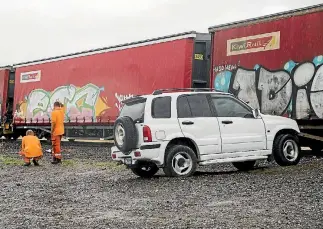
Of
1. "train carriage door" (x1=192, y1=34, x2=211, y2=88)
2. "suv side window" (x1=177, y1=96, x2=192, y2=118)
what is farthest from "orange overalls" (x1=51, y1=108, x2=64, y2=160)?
"suv side window" (x1=177, y1=96, x2=192, y2=118)

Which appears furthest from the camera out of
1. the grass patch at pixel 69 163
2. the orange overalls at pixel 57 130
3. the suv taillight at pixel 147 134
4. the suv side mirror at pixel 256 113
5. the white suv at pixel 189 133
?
the orange overalls at pixel 57 130

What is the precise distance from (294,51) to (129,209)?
7.84m

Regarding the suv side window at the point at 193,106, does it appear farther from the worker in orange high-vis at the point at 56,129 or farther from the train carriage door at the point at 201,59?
the train carriage door at the point at 201,59

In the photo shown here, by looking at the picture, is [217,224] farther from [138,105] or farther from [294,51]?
[294,51]

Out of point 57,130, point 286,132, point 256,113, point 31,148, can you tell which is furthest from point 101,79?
point 256,113

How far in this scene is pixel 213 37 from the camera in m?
15.3

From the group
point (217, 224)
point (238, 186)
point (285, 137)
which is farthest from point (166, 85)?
point (217, 224)

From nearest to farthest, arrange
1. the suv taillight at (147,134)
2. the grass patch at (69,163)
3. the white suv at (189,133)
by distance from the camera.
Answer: the suv taillight at (147,134)
the white suv at (189,133)
the grass patch at (69,163)

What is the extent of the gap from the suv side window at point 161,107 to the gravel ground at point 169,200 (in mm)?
1220

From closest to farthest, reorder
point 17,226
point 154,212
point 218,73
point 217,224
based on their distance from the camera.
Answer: point 217,224, point 17,226, point 154,212, point 218,73

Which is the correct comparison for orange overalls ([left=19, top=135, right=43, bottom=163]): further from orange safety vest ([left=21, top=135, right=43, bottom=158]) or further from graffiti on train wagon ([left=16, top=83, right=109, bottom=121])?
graffiti on train wagon ([left=16, top=83, right=109, bottom=121])

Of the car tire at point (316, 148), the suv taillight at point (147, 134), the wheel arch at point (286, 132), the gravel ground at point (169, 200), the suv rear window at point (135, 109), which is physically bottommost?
the gravel ground at point (169, 200)

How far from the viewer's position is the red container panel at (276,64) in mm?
12672

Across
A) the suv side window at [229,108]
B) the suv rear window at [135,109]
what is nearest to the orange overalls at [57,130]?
the suv rear window at [135,109]
